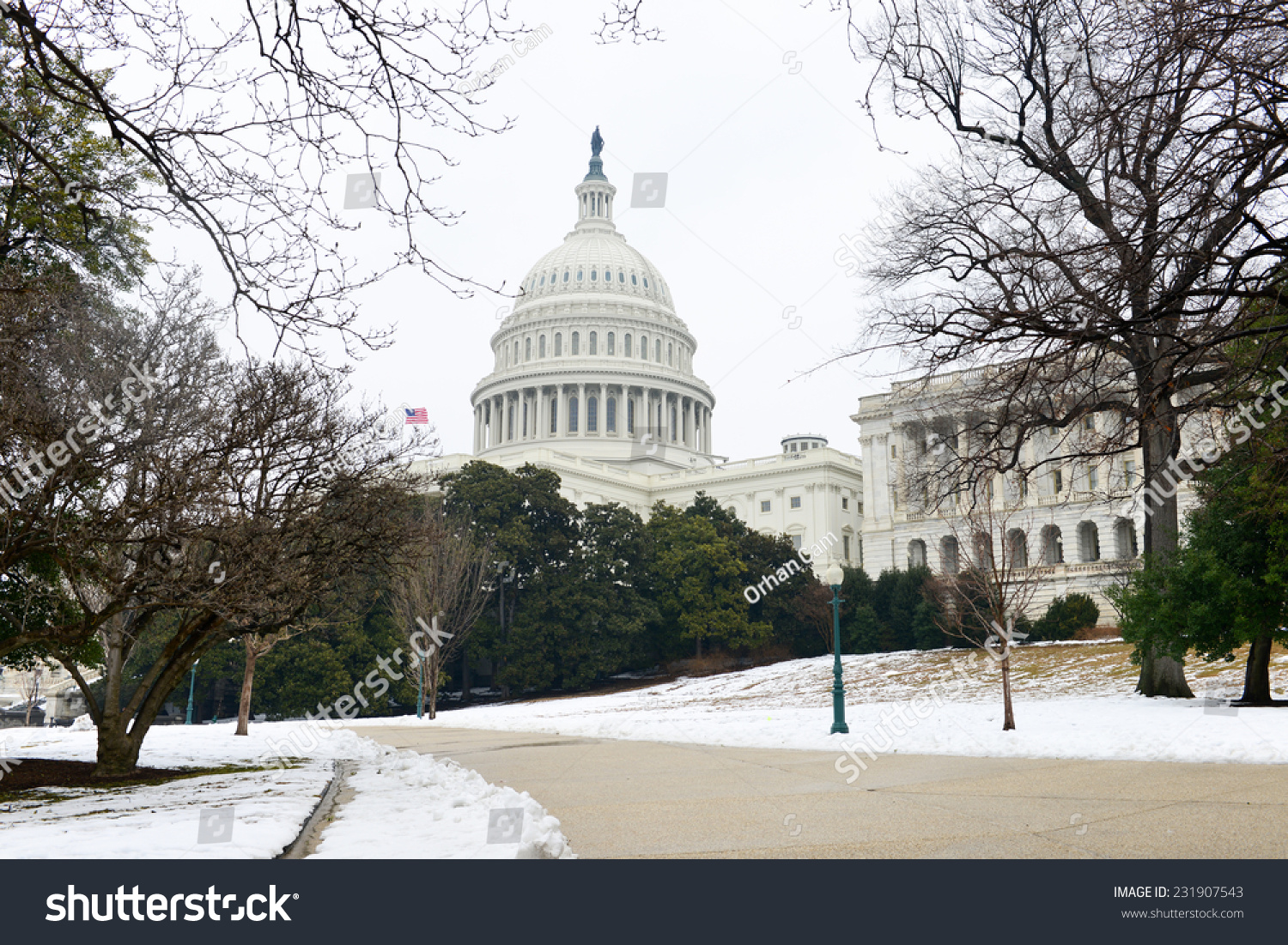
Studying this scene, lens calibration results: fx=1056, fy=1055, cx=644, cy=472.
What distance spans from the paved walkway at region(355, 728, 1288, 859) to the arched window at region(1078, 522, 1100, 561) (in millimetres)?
66326

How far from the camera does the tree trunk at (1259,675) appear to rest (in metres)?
21.4

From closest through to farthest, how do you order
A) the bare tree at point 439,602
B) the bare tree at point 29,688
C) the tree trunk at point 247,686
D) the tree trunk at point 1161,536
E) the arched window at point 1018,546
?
the tree trunk at point 1161,536 → the arched window at point 1018,546 → the tree trunk at point 247,686 → the bare tree at point 439,602 → the bare tree at point 29,688

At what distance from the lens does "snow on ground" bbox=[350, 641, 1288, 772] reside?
15234 mm

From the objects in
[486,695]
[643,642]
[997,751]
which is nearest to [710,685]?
[643,642]

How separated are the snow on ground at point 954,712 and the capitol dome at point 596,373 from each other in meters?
59.3

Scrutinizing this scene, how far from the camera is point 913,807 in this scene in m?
9.06

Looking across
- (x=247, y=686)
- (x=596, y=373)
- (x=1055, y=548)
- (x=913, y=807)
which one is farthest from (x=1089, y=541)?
(x=913, y=807)

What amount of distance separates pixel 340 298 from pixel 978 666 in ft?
124

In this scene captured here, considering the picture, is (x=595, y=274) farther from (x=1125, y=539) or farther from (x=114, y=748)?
(x=114, y=748)

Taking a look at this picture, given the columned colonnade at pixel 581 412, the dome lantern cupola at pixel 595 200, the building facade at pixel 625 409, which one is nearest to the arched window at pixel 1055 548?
the building facade at pixel 625 409

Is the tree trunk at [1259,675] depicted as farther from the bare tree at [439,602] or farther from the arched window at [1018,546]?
the bare tree at [439,602]

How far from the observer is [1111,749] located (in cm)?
1422

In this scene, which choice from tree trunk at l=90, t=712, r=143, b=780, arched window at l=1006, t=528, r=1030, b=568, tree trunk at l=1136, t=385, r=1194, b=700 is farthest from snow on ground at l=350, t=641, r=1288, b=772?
tree trunk at l=90, t=712, r=143, b=780

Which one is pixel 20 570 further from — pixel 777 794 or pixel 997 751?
pixel 997 751
